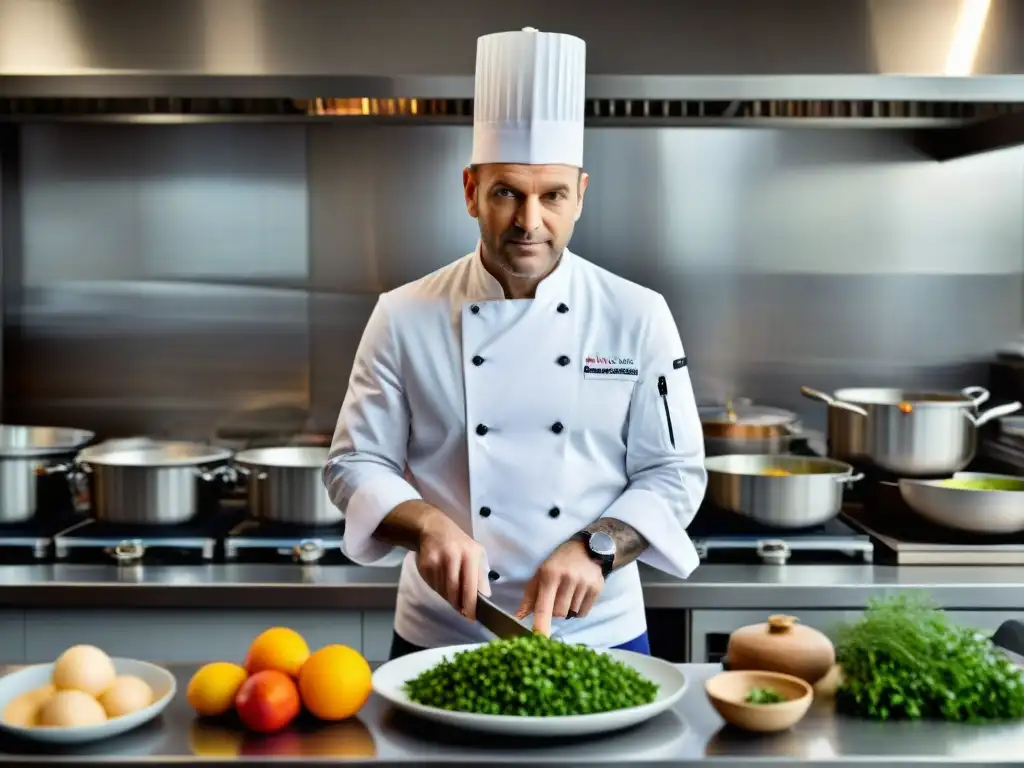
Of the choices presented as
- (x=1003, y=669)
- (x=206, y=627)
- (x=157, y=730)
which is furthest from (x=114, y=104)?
(x=1003, y=669)

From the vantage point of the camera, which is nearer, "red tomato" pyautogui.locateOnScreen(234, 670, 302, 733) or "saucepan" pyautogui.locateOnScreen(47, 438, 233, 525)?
"red tomato" pyautogui.locateOnScreen(234, 670, 302, 733)

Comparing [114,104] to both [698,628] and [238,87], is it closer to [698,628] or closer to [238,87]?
[238,87]

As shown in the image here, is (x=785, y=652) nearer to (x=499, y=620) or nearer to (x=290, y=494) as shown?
(x=499, y=620)

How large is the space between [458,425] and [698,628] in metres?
0.81

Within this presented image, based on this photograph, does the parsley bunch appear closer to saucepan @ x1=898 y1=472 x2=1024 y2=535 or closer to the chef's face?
the chef's face

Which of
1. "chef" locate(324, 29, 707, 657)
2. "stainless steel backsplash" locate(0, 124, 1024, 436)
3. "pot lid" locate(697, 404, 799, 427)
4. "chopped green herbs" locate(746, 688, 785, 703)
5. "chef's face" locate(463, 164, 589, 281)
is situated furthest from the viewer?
"stainless steel backsplash" locate(0, 124, 1024, 436)

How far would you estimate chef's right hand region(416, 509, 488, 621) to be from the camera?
171 centimetres

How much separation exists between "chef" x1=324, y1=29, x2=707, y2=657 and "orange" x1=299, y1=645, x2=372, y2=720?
44cm

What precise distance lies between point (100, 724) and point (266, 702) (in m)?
0.19

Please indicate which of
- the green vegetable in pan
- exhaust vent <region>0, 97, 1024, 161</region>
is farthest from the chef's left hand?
exhaust vent <region>0, 97, 1024, 161</region>

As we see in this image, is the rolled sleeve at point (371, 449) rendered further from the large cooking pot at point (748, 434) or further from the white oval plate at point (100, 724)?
the large cooking pot at point (748, 434)

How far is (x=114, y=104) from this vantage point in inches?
125

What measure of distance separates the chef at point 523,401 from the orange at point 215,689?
0.44m

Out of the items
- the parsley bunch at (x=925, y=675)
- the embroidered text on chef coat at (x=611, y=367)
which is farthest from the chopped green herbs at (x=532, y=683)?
the embroidered text on chef coat at (x=611, y=367)
